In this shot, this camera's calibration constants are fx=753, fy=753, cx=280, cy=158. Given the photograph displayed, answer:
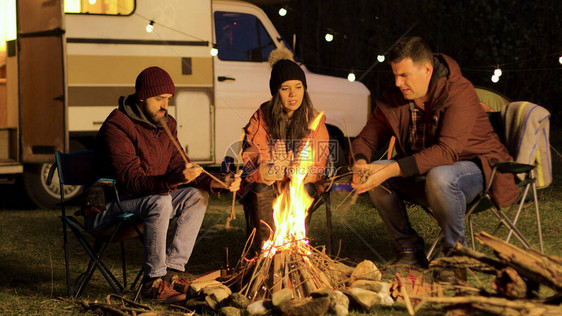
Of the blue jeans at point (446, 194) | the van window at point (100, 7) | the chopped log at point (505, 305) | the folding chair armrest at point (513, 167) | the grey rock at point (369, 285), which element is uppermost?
the van window at point (100, 7)

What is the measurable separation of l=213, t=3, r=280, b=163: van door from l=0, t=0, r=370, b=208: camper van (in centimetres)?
1

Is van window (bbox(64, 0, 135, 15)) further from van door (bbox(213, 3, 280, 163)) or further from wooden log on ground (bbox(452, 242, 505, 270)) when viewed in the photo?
wooden log on ground (bbox(452, 242, 505, 270))

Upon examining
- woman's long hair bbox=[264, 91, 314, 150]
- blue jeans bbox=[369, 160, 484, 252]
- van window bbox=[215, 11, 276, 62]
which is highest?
van window bbox=[215, 11, 276, 62]

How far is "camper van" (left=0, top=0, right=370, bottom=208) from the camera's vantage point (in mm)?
7258

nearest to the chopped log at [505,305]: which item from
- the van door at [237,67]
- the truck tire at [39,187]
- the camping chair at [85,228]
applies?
the camping chair at [85,228]

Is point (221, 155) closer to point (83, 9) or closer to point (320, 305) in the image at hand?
point (83, 9)

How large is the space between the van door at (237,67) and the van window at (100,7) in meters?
0.90

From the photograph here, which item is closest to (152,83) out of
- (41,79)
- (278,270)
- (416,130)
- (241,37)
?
(278,270)

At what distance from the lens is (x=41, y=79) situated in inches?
287

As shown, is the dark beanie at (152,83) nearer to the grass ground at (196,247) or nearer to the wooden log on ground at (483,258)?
the grass ground at (196,247)

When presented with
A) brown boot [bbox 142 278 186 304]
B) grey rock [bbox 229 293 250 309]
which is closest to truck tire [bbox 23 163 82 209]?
brown boot [bbox 142 278 186 304]

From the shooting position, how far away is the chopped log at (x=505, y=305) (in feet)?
9.43

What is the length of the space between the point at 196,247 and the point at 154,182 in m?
1.79

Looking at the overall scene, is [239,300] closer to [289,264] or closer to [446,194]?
[289,264]
